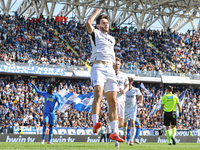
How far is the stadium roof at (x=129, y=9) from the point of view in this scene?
37.9 metres

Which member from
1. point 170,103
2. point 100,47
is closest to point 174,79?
point 170,103

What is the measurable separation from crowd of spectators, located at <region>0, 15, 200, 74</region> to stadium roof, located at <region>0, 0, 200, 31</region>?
1.88 m

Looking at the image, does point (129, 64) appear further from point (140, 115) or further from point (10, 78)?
point (10, 78)

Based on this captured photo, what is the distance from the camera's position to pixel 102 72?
259 inches

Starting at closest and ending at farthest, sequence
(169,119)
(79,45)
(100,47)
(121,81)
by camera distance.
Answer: (100,47)
(121,81)
(169,119)
(79,45)

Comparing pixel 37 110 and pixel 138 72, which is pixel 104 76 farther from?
pixel 138 72

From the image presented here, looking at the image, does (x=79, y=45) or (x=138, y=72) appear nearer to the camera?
(x=138, y=72)

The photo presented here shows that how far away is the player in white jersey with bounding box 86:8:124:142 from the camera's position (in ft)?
21.4

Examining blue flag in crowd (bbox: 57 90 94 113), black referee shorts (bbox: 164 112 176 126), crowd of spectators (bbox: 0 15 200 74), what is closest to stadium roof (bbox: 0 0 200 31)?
crowd of spectators (bbox: 0 15 200 74)

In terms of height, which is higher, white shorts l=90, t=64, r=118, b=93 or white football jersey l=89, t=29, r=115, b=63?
white football jersey l=89, t=29, r=115, b=63

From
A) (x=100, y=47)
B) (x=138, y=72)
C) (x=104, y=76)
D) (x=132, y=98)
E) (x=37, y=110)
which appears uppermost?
(x=138, y=72)

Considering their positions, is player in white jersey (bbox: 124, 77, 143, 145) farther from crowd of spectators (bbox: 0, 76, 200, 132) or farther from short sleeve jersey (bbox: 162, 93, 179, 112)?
crowd of spectators (bbox: 0, 76, 200, 132)

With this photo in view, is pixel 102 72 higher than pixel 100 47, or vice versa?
pixel 100 47

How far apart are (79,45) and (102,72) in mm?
28738
